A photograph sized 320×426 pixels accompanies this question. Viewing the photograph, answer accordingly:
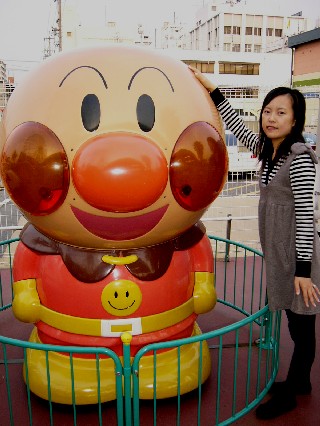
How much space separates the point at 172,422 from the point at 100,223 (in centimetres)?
134

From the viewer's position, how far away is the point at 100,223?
96.0 inches

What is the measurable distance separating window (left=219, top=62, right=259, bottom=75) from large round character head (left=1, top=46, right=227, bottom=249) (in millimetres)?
30740

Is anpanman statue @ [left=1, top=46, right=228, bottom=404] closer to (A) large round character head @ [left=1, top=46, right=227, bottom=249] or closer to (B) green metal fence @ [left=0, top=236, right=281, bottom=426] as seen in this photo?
(A) large round character head @ [left=1, top=46, right=227, bottom=249]

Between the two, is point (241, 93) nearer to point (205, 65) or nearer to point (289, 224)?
point (205, 65)

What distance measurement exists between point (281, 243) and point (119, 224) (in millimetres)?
954

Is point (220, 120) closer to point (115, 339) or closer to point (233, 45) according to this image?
point (115, 339)

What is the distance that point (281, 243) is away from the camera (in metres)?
2.67

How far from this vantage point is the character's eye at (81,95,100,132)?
91.6 inches

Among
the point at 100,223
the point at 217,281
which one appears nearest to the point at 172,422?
the point at 100,223

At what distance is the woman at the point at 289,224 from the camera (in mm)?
2465

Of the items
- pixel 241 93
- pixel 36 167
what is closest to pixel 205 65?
pixel 241 93

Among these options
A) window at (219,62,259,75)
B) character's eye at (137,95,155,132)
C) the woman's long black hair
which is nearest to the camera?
character's eye at (137,95,155,132)

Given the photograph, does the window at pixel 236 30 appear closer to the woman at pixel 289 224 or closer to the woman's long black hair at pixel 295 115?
the woman at pixel 289 224

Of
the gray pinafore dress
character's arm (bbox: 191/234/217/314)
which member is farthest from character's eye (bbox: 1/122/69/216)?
the gray pinafore dress
